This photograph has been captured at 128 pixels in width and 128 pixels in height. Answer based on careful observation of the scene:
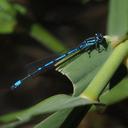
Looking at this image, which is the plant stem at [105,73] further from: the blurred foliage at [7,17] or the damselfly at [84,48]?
the blurred foliage at [7,17]

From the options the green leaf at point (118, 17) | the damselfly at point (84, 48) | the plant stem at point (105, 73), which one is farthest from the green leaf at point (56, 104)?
the green leaf at point (118, 17)

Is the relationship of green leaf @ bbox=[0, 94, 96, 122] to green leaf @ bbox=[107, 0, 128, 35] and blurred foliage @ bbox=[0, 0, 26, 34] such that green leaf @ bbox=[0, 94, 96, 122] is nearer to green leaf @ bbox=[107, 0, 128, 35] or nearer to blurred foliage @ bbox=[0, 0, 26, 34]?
green leaf @ bbox=[107, 0, 128, 35]

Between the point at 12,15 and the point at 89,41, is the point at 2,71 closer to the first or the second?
the point at 12,15

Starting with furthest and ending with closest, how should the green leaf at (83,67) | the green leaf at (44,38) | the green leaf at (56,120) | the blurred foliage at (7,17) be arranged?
the green leaf at (44,38) → the blurred foliage at (7,17) → the green leaf at (83,67) → the green leaf at (56,120)

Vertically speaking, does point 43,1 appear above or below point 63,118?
above

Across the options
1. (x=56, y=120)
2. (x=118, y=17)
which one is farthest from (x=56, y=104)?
(x=118, y=17)

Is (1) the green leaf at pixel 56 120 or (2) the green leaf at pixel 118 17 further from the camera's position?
(2) the green leaf at pixel 118 17

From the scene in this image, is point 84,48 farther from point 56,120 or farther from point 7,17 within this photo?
point 7,17

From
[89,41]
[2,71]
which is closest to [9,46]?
[2,71]
